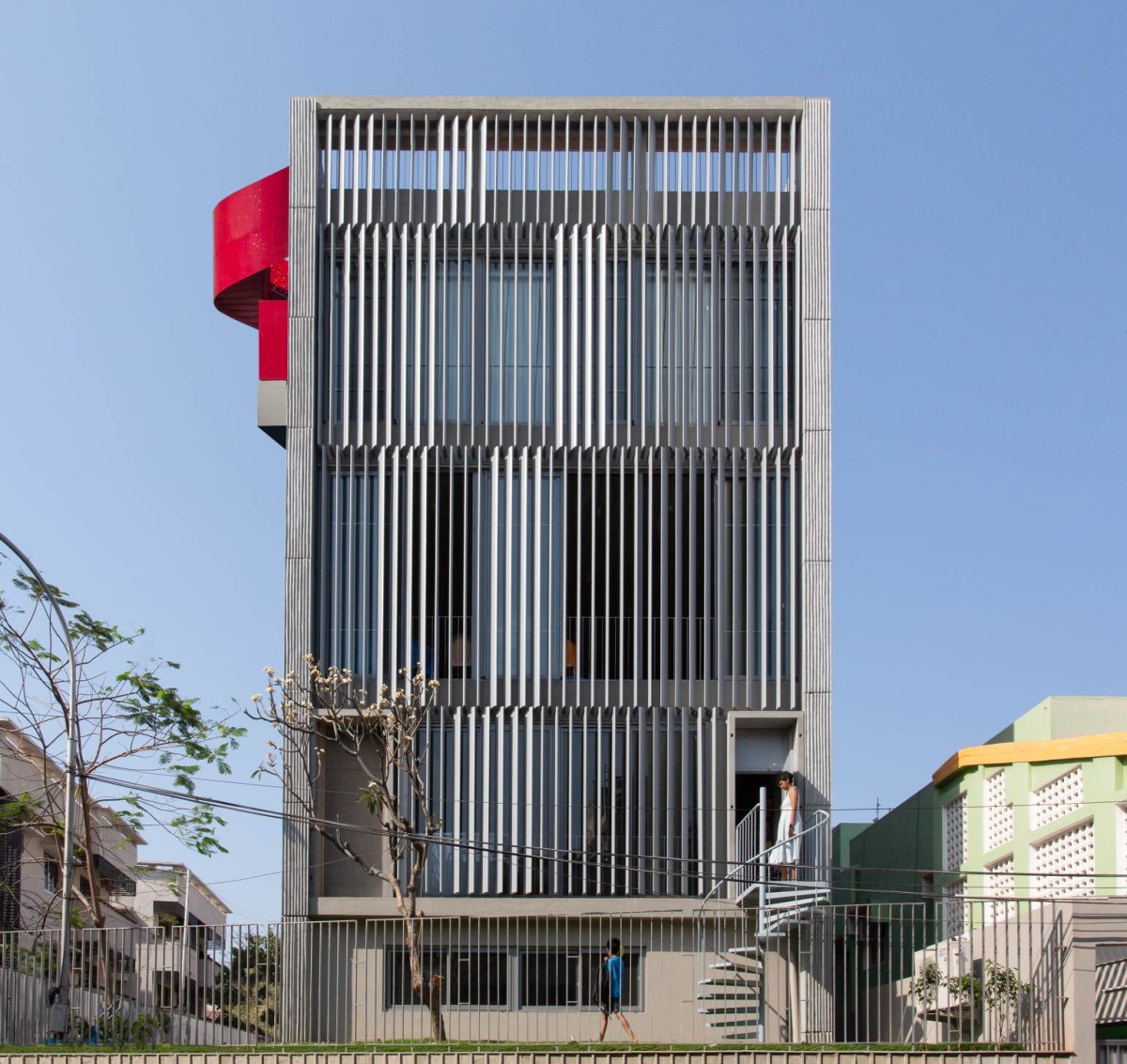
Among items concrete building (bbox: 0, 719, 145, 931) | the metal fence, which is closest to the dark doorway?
the metal fence

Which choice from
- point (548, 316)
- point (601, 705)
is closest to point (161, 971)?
point (601, 705)

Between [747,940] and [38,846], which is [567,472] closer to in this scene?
[747,940]

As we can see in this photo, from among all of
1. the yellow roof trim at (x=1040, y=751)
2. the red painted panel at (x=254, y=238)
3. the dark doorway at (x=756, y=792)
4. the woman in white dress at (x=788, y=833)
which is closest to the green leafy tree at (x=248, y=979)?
the woman in white dress at (x=788, y=833)

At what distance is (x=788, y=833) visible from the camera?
27.2 metres

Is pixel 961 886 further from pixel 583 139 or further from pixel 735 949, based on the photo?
pixel 583 139

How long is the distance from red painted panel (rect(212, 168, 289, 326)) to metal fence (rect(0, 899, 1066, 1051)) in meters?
12.7

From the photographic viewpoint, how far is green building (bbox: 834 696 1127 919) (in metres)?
24.8

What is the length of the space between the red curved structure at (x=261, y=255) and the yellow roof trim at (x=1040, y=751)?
13.7m

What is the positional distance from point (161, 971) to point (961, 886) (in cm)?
1322

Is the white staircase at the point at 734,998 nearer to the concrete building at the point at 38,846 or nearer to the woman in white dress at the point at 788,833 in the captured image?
the woman in white dress at the point at 788,833

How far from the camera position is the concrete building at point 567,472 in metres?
A: 28.9

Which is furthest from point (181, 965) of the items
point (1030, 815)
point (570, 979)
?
point (1030, 815)

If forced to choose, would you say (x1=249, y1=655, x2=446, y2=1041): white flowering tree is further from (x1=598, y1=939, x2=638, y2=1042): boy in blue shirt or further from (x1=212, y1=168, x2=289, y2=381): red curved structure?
(x1=212, y1=168, x2=289, y2=381): red curved structure

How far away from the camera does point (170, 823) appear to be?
30781 millimetres
